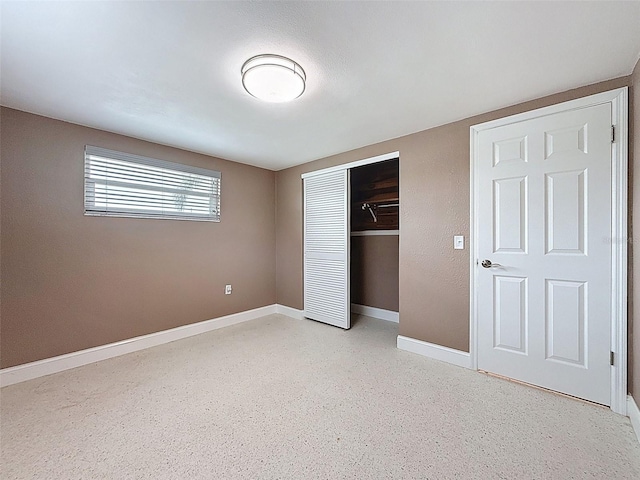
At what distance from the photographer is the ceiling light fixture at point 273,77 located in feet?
5.56

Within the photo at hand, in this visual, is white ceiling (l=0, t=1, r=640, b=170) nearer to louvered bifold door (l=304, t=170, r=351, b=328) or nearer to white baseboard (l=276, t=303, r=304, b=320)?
louvered bifold door (l=304, t=170, r=351, b=328)

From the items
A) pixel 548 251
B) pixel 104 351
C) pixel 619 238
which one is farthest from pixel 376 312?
pixel 104 351

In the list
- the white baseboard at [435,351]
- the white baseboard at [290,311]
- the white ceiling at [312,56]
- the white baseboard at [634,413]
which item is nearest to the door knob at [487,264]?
the white baseboard at [435,351]

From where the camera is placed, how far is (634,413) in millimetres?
1744

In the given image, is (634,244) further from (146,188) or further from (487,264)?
(146,188)

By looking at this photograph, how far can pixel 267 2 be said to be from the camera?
1312 mm

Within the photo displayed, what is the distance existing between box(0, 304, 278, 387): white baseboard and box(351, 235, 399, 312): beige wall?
1884 millimetres

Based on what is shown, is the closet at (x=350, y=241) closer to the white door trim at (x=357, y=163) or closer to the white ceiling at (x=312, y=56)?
the white door trim at (x=357, y=163)

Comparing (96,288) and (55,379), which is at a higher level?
(96,288)

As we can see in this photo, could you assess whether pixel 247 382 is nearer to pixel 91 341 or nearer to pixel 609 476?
pixel 91 341

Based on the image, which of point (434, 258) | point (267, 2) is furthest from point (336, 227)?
point (267, 2)

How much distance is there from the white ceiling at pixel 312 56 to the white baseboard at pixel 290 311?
2712mm

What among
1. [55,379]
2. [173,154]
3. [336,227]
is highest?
[173,154]

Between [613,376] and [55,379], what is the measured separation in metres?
4.34
